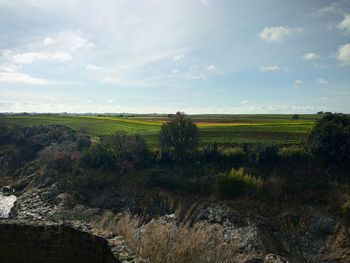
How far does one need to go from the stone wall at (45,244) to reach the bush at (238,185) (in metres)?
26.0

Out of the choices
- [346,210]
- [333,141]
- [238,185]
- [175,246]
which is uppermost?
[333,141]

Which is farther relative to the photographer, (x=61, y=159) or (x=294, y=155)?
(x=61, y=159)

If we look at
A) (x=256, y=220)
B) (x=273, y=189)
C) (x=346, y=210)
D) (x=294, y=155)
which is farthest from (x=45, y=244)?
(x=294, y=155)

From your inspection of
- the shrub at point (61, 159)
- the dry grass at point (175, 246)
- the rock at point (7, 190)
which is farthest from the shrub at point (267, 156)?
the rock at point (7, 190)

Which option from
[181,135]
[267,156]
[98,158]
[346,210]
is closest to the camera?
[346,210]

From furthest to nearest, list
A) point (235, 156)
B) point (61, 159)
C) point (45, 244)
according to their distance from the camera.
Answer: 1. point (61, 159)
2. point (235, 156)
3. point (45, 244)

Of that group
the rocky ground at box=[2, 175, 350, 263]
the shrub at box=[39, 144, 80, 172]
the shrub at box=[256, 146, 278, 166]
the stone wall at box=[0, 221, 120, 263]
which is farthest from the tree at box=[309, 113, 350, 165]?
the stone wall at box=[0, 221, 120, 263]

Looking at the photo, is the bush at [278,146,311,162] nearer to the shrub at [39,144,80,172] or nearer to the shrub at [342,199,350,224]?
the shrub at [342,199,350,224]

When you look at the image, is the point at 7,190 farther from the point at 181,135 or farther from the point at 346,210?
the point at 346,210

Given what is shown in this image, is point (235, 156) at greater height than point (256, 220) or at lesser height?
greater

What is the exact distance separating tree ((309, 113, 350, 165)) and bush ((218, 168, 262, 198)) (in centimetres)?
844

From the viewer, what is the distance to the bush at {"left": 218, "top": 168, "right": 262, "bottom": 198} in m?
35.7

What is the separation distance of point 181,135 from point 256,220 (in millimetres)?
15208

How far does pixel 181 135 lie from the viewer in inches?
1700
